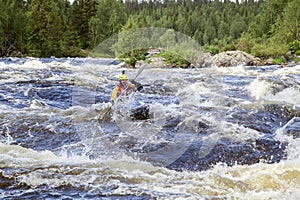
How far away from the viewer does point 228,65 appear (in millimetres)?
31203

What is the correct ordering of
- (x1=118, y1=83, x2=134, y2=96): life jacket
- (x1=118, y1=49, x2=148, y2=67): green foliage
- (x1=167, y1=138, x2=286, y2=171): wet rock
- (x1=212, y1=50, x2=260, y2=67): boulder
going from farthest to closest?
1. (x1=118, y1=49, x2=148, y2=67): green foliage
2. (x1=212, y1=50, x2=260, y2=67): boulder
3. (x1=118, y1=83, x2=134, y2=96): life jacket
4. (x1=167, y1=138, x2=286, y2=171): wet rock

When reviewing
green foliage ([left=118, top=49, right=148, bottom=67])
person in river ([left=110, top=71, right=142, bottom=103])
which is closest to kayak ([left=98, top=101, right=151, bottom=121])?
person in river ([left=110, top=71, right=142, bottom=103])

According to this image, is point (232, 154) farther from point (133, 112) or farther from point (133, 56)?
point (133, 56)

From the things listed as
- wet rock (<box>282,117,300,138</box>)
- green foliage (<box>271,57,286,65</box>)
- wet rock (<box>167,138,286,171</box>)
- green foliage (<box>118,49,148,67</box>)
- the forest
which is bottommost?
wet rock (<box>167,138,286,171</box>)

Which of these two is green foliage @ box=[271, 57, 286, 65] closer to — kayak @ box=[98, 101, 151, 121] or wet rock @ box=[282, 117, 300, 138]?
wet rock @ box=[282, 117, 300, 138]

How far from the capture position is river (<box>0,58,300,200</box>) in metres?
5.91

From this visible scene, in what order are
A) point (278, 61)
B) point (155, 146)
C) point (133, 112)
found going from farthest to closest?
point (278, 61) < point (133, 112) < point (155, 146)

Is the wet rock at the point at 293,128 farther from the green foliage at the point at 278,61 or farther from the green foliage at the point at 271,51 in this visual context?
the green foliage at the point at 271,51

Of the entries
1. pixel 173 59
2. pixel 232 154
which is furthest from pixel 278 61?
pixel 232 154

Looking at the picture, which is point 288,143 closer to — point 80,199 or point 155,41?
point 80,199

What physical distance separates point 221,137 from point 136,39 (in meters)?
19.0

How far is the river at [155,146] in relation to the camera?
19.4ft

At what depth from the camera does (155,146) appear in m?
8.63

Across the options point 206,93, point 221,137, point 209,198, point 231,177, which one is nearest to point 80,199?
point 209,198
